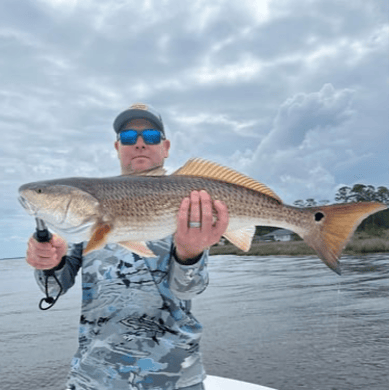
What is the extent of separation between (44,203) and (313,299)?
41.9 meters

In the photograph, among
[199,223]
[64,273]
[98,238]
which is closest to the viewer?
[98,238]

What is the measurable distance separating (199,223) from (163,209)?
31 cm

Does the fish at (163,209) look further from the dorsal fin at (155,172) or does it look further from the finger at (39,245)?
the finger at (39,245)

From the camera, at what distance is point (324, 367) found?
67.9ft

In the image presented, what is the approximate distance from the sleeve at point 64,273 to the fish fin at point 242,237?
1413 mm

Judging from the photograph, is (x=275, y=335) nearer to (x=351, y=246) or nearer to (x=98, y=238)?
(x=98, y=238)

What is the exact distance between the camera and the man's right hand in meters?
3.31

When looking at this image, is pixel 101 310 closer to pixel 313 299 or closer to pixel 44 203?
pixel 44 203

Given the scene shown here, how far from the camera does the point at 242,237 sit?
3629mm

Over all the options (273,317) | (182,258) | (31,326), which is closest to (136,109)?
(182,258)

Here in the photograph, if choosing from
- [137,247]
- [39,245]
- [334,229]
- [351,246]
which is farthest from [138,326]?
[351,246]

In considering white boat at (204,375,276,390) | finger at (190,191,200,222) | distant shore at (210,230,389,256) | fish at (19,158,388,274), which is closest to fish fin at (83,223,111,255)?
fish at (19,158,388,274)

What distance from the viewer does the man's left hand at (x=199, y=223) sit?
324cm

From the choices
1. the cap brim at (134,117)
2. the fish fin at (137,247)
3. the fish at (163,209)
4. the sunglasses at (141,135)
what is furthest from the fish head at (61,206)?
the cap brim at (134,117)
